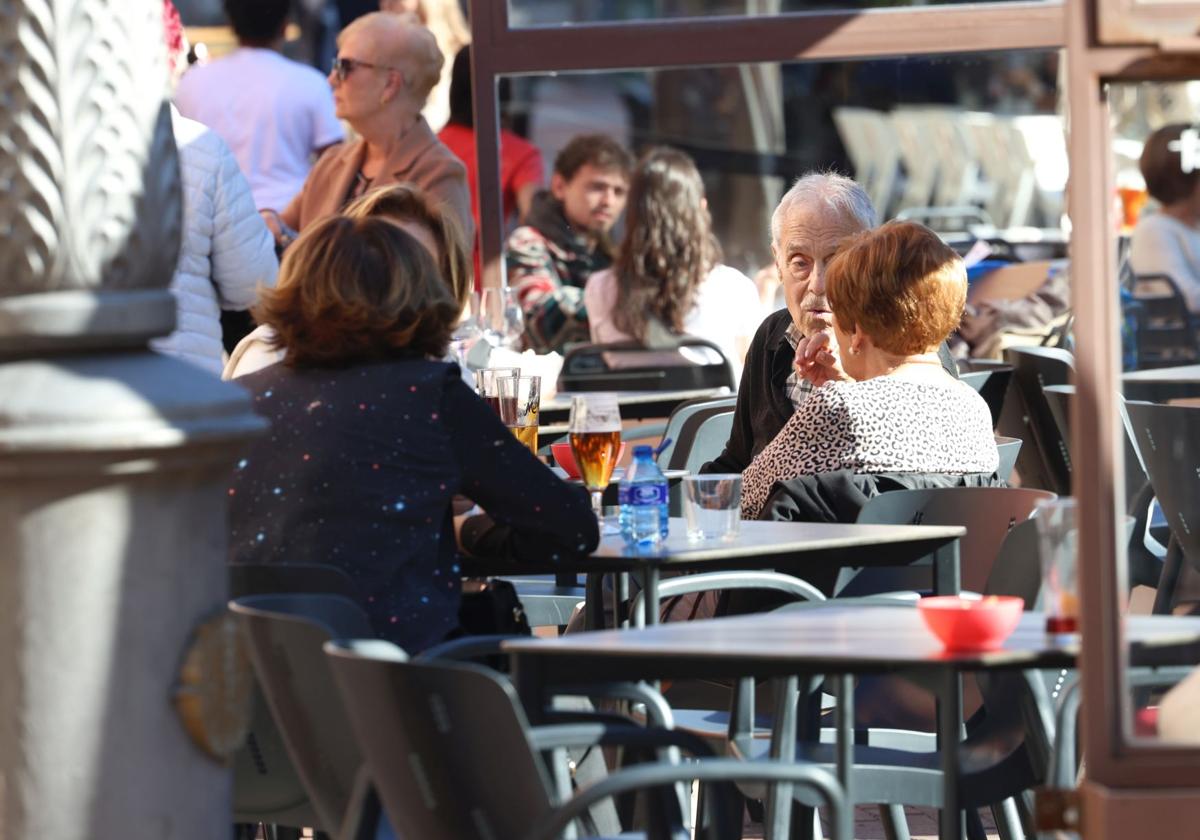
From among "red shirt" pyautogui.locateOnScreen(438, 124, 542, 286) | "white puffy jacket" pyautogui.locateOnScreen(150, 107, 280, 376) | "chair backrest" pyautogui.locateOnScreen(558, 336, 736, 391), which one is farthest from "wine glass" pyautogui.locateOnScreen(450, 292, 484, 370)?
"red shirt" pyautogui.locateOnScreen(438, 124, 542, 286)

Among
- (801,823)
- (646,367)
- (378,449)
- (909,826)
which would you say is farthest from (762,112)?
(378,449)

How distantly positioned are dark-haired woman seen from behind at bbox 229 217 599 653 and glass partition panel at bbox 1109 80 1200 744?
0.98 m

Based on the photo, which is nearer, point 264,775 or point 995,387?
point 264,775

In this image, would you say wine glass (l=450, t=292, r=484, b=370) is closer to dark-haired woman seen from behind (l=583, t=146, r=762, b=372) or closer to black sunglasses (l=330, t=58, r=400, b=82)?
black sunglasses (l=330, t=58, r=400, b=82)

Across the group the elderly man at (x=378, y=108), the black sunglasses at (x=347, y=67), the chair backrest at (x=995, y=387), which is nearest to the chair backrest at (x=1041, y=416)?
the chair backrest at (x=995, y=387)

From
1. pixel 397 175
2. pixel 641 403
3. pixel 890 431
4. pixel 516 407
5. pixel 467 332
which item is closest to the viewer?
pixel 890 431

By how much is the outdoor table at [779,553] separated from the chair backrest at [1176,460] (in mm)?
1306

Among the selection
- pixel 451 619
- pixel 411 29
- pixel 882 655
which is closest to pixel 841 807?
pixel 882 655

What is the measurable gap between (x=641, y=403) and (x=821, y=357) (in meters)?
1.71

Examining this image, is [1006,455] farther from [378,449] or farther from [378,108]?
[378,108]

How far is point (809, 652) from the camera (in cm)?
234

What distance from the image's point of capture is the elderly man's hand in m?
4.12

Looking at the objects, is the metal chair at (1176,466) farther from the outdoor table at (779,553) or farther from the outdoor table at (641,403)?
the outdoor table at (641,403)

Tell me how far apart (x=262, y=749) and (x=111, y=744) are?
2.06ft
